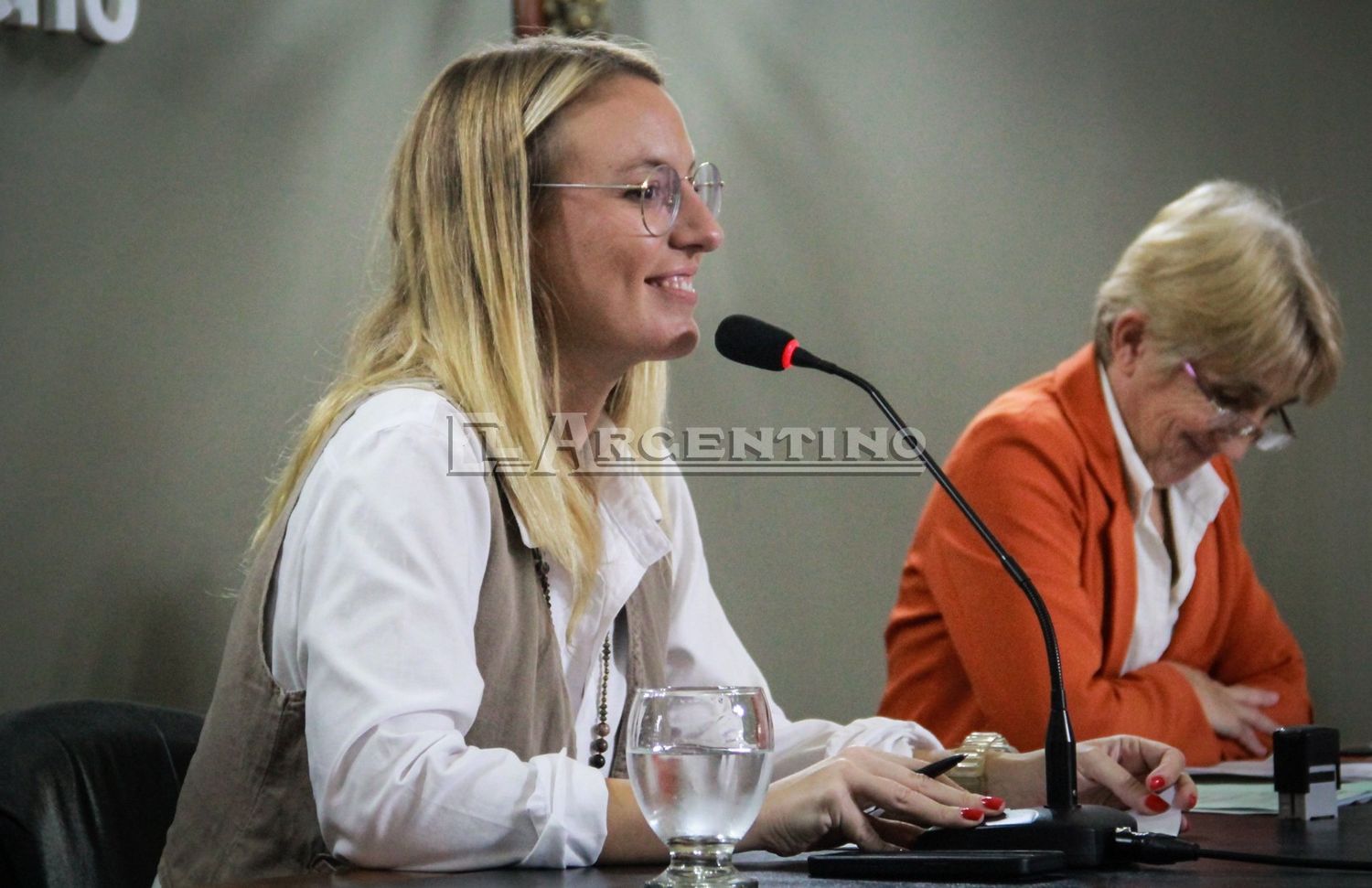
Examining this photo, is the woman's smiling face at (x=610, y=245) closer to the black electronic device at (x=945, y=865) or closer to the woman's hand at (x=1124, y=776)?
the woman's hand at (x=1124, y=776)

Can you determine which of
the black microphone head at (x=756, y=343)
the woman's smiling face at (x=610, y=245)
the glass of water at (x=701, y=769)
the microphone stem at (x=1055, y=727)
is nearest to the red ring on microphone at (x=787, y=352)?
the black microphone head at (x=756, y=343)

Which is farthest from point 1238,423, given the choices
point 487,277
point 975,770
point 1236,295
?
point 487,277

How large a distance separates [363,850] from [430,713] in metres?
0.11

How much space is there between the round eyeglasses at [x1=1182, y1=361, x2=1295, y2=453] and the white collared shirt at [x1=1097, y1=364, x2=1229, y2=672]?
0.35ft

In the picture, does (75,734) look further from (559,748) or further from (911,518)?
(911,518)

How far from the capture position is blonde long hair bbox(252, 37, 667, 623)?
1.42m

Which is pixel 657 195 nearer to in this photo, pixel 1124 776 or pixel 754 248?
pixel 1124 776

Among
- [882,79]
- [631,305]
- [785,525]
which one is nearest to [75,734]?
[631,305]

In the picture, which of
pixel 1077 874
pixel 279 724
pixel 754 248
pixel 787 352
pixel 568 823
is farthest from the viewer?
pixel 754 248

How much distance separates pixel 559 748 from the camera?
137 centimetres

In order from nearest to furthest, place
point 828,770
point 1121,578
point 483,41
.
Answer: point 828,770 → point 1121,578 → point 483,41

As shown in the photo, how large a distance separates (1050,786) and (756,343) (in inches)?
18.5

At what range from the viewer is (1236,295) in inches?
89.4

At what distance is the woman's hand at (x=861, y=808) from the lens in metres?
1.06
